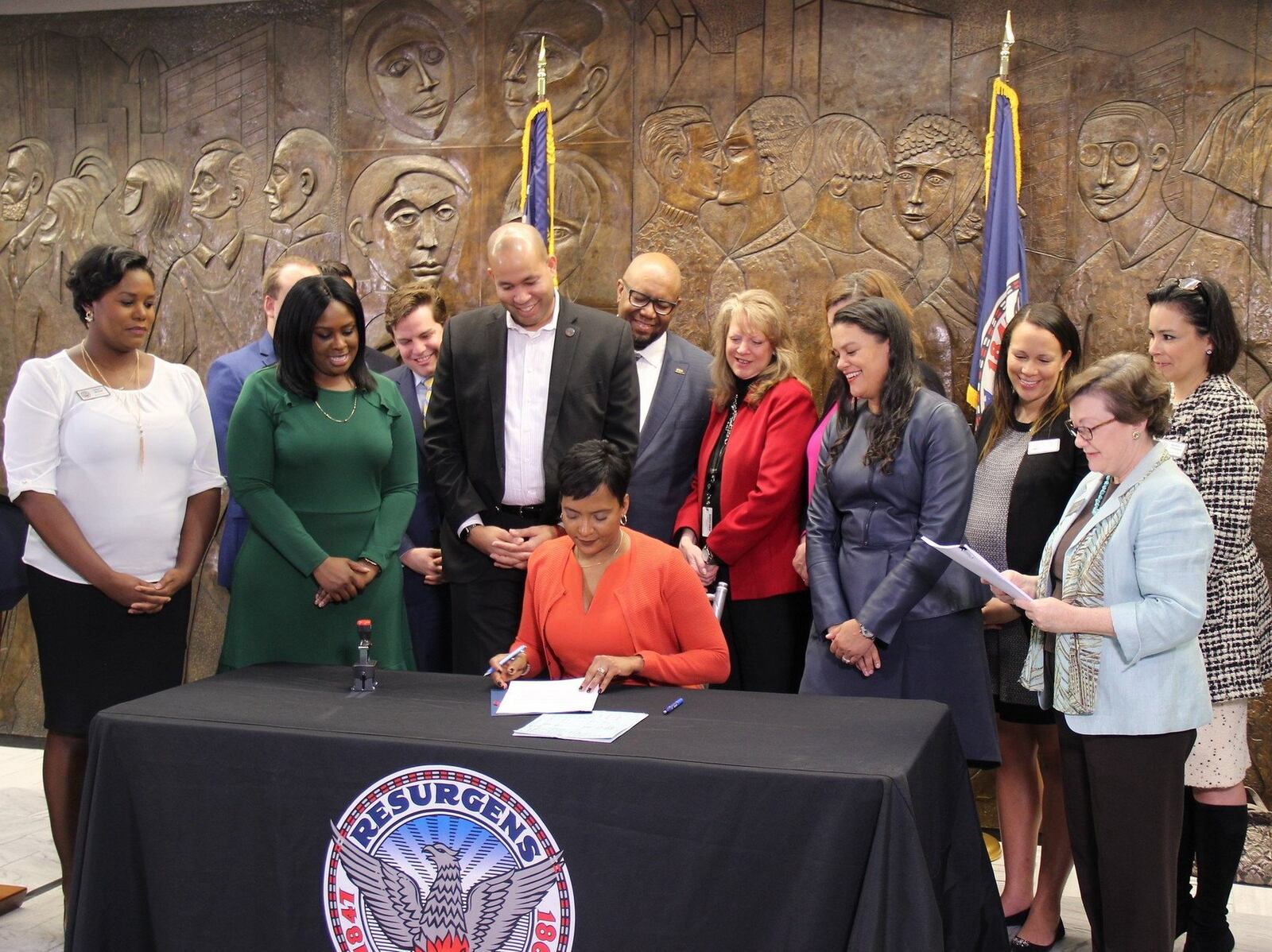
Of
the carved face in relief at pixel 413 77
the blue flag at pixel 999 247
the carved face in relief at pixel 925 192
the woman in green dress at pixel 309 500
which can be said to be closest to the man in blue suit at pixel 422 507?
the woman in green dress at pixel 309 500

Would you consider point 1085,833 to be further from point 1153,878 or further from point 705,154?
point 705,154

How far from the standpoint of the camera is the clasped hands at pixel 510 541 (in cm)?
367

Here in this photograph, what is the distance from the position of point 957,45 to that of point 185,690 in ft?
11.5

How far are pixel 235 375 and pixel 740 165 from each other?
2.06m

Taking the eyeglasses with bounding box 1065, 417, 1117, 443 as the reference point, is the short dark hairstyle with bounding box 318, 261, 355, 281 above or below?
above

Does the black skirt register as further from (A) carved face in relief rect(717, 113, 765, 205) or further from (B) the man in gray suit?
(A) carved face in relief rect(717, 113, 765, 205)

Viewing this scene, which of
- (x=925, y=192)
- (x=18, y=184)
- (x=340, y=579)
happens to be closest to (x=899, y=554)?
(x=340, y=579)

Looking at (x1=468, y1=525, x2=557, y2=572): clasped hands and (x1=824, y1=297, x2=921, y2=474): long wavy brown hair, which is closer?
(x1=824, y1=297, x2=921, y2=474): long wavy brown hair

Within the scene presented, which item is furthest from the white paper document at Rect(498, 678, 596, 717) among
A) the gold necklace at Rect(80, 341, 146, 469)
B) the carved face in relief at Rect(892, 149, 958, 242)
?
the carved face in relief at Rect(892, 149, 958, 242)

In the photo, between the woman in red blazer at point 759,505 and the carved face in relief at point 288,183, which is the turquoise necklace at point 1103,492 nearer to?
the woman in red blazer at point 759,505

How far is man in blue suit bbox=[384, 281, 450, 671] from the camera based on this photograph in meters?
4.16

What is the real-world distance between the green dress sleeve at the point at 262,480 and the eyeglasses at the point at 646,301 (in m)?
1.44

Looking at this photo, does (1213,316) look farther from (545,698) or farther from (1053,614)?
(545,698)

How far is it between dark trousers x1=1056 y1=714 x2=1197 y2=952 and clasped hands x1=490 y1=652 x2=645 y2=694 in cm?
97
